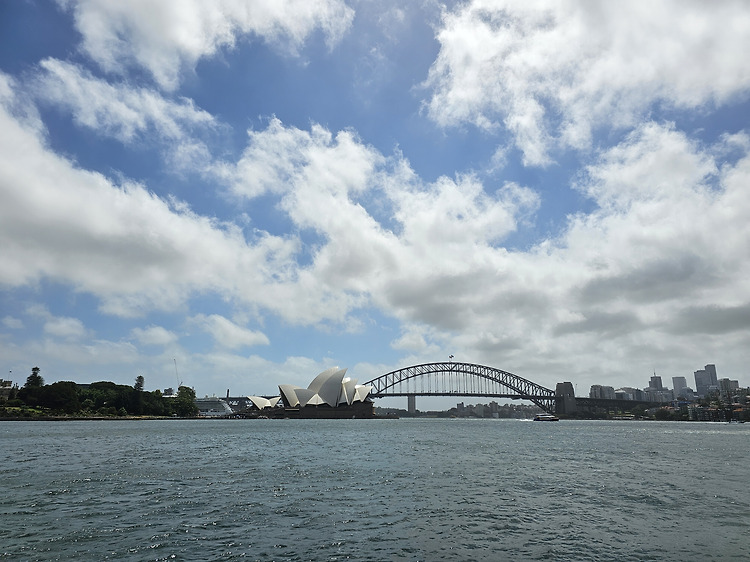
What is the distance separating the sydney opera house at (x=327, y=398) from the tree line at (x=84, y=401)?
3786 centimetres

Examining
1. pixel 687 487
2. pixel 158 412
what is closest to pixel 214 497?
pixel 687 487

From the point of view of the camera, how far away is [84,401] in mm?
136875

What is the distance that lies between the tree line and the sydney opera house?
37857 millimetres

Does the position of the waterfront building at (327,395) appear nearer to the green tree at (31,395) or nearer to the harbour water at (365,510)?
the green tree at (31,395)

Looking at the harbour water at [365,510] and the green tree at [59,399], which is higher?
the green tree at [59,399]

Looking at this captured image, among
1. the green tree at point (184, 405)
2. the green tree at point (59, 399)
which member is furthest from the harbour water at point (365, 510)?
the green tree at point (184, 405)

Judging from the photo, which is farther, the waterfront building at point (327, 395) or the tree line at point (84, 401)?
the waterfront building at point (327, 395)

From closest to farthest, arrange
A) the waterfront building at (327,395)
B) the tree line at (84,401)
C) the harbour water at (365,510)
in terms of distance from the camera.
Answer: the harbour water at (365,510) → the tree line at (84,401) → the waterfront building at (327,395)

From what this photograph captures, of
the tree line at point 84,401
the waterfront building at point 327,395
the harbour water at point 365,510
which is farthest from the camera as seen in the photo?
the waterfront building at point 327,395

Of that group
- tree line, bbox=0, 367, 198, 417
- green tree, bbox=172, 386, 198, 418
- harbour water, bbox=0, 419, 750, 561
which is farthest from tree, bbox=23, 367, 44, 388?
harbour water, bbox=0, 419, 750, 561

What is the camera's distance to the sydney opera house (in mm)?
169000

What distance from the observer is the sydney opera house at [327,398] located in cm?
16900

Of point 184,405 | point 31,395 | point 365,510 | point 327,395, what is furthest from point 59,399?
point 365,510

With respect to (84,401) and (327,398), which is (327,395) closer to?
(327,398)
